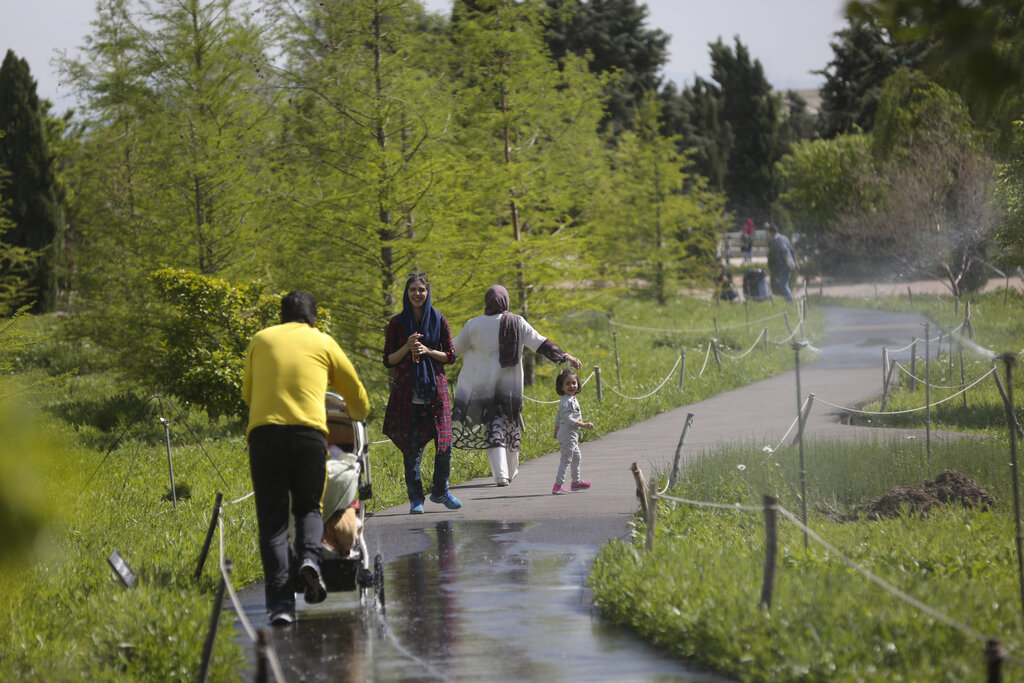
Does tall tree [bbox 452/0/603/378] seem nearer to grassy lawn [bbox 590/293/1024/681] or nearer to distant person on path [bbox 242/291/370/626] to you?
grassy lawn [bbox 590/293/1024/681]

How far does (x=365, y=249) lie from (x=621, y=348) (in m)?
10.5

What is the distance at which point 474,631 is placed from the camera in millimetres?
6613

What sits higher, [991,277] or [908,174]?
[908,174]

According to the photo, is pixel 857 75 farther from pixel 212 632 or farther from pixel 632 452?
pixel 212 632

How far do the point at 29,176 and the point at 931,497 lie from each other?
3394 centimetres

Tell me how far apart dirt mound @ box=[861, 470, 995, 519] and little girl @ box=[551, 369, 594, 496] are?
2.63 m

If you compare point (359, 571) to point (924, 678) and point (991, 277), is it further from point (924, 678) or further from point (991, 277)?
point (991, 277)

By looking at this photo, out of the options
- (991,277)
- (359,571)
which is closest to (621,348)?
(991,277)

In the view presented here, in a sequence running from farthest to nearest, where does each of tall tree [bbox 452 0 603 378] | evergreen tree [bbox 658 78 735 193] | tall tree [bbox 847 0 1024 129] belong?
evergreen tree [bbox 658 78 735 193], tall tree [bbox 452 0 603 378], tall tree [bbox 847 0 1024 129]

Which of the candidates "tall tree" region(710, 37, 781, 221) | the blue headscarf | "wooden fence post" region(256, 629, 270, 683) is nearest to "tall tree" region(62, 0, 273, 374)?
the blue headscarf

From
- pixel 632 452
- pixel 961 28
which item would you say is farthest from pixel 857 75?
pixel 961 28

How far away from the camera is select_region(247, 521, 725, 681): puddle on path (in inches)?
234

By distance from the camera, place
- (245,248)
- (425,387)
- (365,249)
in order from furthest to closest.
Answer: (245,248), (365,249), (425,387)

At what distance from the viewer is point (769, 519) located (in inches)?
249
